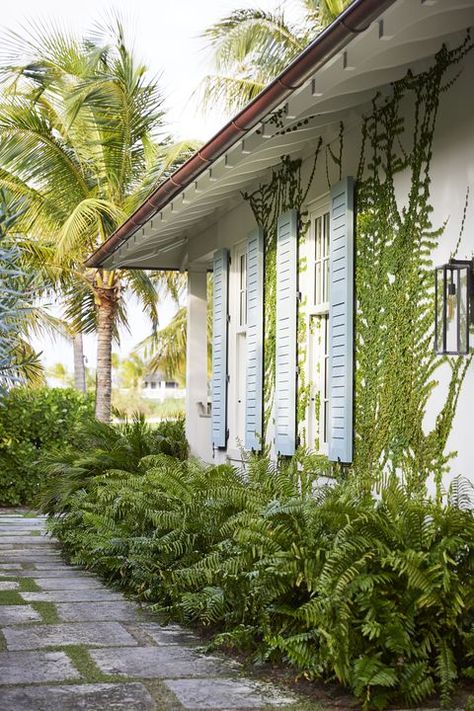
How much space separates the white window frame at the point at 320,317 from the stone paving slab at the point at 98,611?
2.13 meters

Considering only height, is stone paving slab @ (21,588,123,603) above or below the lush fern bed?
below

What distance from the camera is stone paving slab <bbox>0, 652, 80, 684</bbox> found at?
164 inches

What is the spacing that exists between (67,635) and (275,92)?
10.4 feet

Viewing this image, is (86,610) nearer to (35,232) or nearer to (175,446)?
(175,446)

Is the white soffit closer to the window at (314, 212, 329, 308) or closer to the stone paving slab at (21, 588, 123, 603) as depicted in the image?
the window at (314, 212, 329, 308)

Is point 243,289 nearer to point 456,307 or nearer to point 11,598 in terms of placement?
point 11,598

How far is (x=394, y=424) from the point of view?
6078 mm

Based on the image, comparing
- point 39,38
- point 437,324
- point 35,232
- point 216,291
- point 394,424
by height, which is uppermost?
point 39,38

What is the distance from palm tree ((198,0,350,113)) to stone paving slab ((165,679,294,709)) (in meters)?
12.8

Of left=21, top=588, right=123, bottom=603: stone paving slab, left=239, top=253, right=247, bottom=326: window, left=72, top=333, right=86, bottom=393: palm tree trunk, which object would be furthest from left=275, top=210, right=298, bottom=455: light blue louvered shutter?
left=72, top=333, right=86, bottom=393: palm tree trunk

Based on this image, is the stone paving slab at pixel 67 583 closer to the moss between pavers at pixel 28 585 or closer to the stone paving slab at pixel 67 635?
the moss between pavers at pixel 28 585

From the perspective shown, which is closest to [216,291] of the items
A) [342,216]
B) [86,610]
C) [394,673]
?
[342,216]

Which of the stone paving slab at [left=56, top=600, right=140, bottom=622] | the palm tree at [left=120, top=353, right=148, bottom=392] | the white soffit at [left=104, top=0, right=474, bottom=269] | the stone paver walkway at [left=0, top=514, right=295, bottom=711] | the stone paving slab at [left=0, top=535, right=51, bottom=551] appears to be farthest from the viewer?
the palm tree at [left=120, top=353, right=148, bottom=392]

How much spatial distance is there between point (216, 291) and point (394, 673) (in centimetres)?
680
